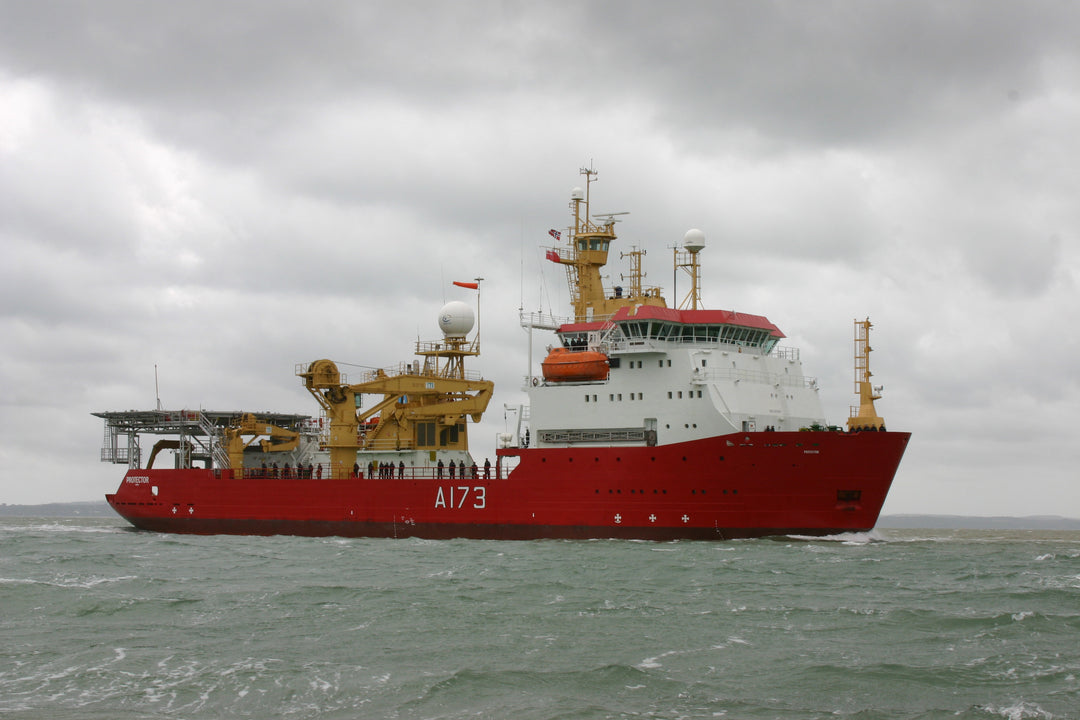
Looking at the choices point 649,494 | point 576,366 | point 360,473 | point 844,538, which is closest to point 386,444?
point 360,473

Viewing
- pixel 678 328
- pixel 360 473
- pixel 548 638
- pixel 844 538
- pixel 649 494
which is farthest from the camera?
pixel 360 473

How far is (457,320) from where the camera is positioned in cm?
4197

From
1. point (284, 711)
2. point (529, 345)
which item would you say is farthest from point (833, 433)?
point (284, 711)

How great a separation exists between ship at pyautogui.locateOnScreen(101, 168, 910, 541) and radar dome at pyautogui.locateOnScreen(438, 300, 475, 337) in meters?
0.06

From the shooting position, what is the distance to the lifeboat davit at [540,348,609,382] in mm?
33750

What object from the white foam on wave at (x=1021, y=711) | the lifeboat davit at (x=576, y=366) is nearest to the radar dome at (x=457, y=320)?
the lifeboat davit at (x=576, y=366)

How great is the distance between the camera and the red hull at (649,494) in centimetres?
3016

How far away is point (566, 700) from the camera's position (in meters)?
12.3

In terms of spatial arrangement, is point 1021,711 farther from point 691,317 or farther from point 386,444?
point 386,444

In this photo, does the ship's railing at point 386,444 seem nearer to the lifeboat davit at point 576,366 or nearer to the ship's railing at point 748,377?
the lifeboat davit at point 576,366

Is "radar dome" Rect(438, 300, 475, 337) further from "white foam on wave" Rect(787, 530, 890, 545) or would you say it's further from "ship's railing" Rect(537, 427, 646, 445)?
"white foam on wave" Rect(787, 530, 890, 545)

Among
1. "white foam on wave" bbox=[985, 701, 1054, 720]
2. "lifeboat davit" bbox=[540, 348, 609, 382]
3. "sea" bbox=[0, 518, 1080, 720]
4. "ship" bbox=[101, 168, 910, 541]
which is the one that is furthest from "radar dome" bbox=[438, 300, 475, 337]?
"white foam on wave" bbox=[985, 701, 1054, 720]

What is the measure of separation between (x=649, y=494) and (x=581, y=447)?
2857 millimetres

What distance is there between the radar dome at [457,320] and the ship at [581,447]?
0.21 ft
